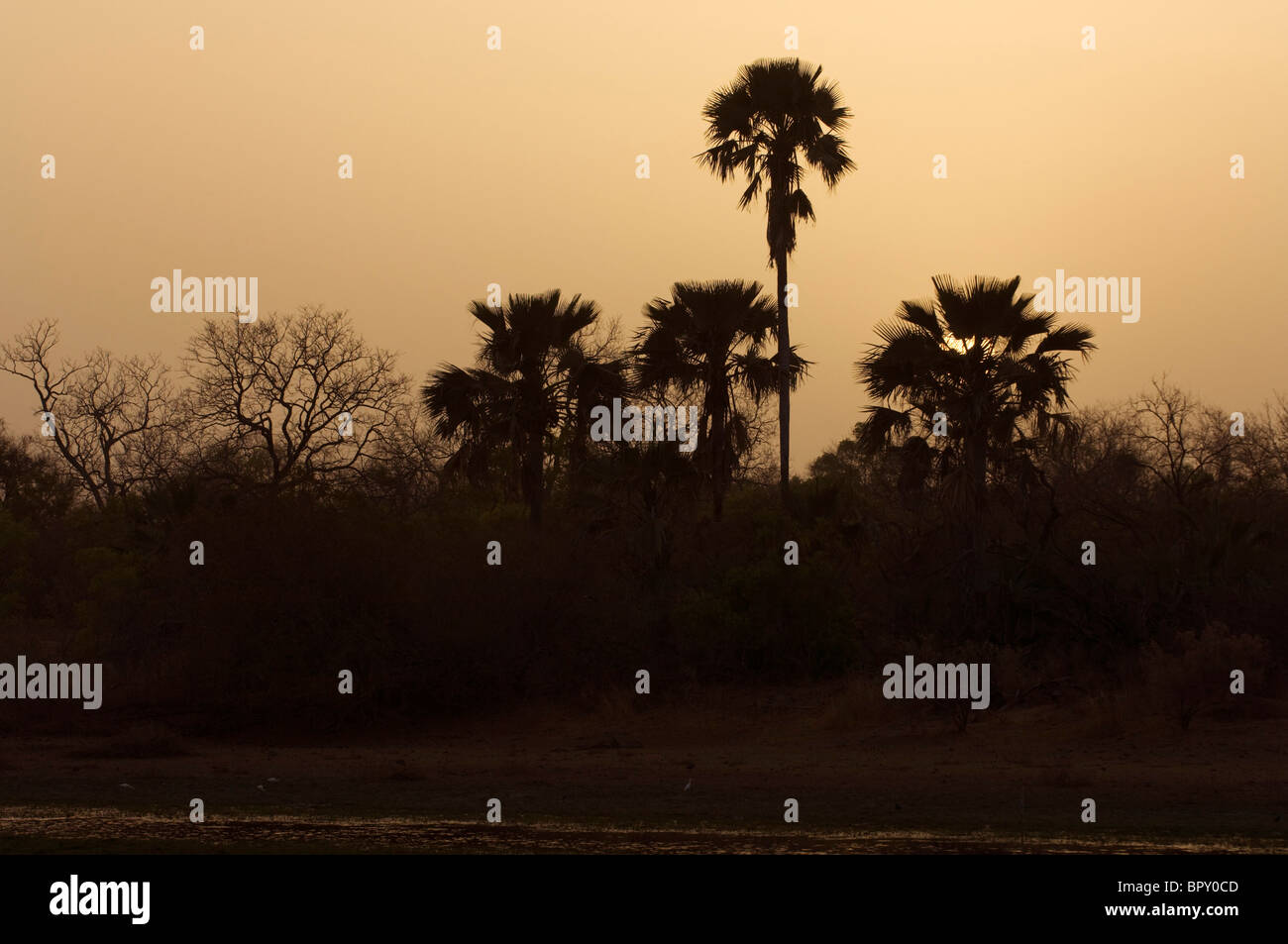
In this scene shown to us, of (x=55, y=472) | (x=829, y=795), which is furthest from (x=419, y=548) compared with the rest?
(x=55, y=472)

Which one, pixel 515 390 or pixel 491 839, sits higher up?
pixel 515 390

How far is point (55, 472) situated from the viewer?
57312mm

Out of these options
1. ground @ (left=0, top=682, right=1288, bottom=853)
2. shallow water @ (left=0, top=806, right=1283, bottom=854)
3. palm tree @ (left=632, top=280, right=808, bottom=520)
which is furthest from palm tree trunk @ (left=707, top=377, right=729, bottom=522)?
shallow water @ (left=0, top=806, right=1283, bottom=854)

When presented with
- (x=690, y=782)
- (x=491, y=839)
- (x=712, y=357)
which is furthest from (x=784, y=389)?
(x=491, y=839)

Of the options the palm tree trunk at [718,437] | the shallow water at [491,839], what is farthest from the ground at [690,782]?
the palm tree trunk at [718,437]

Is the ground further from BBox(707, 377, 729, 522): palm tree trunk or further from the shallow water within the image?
BBox(707, 377, 729, 522): palm tree trunk

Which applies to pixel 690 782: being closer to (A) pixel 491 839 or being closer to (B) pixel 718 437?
Answer: (A) pixel 491 839

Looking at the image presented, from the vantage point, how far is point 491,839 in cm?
1363

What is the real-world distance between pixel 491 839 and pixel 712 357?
20.6 m

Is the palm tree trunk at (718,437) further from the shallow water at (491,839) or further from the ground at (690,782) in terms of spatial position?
the shallow water at (491,839)

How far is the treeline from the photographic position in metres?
24.7

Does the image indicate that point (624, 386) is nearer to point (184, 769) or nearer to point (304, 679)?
point (304, 679)
